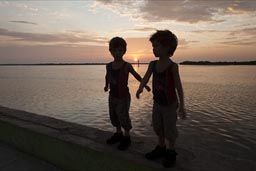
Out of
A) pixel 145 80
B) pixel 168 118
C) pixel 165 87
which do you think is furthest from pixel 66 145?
pixel 165 87

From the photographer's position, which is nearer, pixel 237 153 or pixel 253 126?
pixel 237 153

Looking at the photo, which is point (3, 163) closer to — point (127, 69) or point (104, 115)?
point (127, 69)

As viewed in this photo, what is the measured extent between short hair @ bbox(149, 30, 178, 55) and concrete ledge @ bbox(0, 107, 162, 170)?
144 centimetres

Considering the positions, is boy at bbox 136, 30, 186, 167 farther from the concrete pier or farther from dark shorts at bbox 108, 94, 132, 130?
dark shorts at bbox 108, 94, 132, 130

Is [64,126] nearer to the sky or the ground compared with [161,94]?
nearer to the ground

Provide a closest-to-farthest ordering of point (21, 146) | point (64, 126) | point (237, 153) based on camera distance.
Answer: point (21, 146) → point (64, 126) → point (237, 153)

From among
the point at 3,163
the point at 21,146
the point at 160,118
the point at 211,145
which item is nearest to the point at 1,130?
the point at 21,146

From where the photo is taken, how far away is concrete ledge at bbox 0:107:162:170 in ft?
11.6

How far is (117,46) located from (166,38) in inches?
35.8

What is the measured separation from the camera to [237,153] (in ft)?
28.0

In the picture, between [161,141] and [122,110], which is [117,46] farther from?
[161,141]

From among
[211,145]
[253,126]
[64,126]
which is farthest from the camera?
[253,126]

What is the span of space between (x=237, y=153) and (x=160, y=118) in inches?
239

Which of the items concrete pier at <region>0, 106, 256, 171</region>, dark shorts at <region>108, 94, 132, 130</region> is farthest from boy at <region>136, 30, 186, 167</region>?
dark shorts at <region>108, 94, 132, 130</region>
